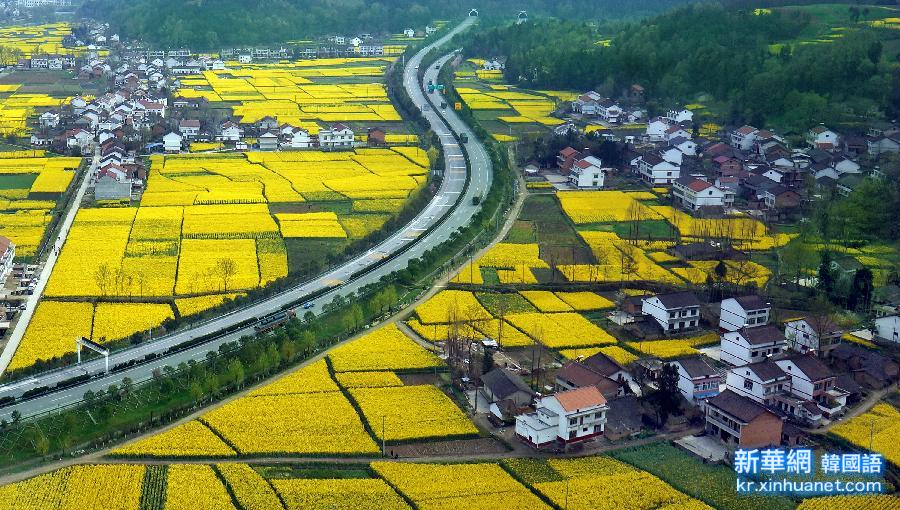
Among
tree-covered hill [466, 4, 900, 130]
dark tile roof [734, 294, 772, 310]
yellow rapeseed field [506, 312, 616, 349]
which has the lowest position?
yellow rapeseed field [506, 312, 616, 349]

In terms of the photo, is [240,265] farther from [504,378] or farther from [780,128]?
[780,128]

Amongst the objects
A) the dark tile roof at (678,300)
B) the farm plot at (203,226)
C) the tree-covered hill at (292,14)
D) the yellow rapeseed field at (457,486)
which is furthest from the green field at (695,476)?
the tree-covered hill at (292,14)

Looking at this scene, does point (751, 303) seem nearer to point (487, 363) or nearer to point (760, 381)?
point (760, 381)

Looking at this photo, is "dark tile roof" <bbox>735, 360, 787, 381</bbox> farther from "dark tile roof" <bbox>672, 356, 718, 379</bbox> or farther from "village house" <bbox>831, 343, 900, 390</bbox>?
"village house" <bbox>831, 343, 900, 390</bbox>

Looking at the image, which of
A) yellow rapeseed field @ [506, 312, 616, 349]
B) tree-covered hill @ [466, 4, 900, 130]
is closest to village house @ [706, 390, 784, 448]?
yellow rapeseed field @ [506, 312, 616, 349]

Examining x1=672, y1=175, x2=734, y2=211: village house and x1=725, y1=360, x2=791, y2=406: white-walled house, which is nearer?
x1=725, y1=360, x2=791, y2=406: white-walled house

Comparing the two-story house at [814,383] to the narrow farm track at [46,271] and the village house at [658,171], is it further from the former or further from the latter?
the village house at [658,171]
